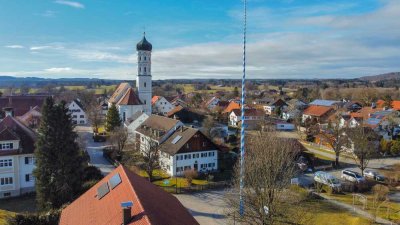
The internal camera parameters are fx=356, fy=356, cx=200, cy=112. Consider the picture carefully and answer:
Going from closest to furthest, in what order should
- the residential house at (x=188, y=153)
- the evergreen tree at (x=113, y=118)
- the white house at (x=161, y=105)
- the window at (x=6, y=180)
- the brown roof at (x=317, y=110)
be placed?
1. the window at (x=6, y=180)
2. the residential house at (x=188, y=153)
3. the evergreen tree at (x=113, y=118)
4. the brown roof at (x=317, y=110)
5. the white house at (x=161, y=105)

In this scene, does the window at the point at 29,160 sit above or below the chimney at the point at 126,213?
below

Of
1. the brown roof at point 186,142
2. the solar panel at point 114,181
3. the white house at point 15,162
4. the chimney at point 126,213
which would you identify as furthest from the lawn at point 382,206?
the white house at point 15,162

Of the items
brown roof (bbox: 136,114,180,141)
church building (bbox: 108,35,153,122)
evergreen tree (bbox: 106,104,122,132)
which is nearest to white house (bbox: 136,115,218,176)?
brown roof (bbox: 136,114,180,141)

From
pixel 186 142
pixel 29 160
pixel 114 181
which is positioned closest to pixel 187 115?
pixel 186 142

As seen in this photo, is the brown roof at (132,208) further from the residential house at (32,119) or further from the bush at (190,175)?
the residential house at (32,119)

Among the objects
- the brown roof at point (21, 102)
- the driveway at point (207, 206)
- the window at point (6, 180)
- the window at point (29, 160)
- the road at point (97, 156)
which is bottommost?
the driveway at point (207, 206)

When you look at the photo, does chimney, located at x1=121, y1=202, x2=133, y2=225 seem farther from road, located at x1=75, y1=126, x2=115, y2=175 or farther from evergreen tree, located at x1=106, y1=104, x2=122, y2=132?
evergreen tree, located at x1=106, y1=104, x2=122, y2=132

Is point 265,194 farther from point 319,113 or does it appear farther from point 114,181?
point 319,113
